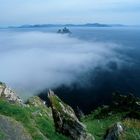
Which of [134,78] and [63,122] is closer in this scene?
[63,122]

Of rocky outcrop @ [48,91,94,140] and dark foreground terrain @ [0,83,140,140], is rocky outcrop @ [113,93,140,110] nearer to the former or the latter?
rocky outcrop @ [48,91,94,140]

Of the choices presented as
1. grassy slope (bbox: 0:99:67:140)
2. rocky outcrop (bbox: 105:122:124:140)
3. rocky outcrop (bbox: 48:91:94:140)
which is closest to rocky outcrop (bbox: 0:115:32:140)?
grassy slope (bbox: 0:99:67:140)

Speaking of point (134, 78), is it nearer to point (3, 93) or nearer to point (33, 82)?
point (33, 82)

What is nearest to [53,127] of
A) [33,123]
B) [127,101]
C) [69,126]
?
[69,126]

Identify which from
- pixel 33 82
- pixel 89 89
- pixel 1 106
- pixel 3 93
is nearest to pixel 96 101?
pixel 89 89

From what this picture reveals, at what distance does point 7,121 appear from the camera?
26625mm

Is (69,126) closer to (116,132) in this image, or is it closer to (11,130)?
(116,132)

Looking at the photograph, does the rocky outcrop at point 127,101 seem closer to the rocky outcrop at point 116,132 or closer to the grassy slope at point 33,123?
the grassy slope at point 33,123

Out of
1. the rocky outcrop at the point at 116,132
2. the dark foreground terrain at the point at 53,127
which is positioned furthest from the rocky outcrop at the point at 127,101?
the rocky outcrop at the point at 116,132

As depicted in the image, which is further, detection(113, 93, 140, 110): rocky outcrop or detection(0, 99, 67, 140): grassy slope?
detection(113, 93, 140, 110): rocky outcrop

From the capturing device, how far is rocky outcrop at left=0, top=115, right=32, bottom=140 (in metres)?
24.6

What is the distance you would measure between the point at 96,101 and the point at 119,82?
2795 centimetres

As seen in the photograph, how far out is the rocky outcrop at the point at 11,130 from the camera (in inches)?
968

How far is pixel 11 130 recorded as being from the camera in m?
25.5
